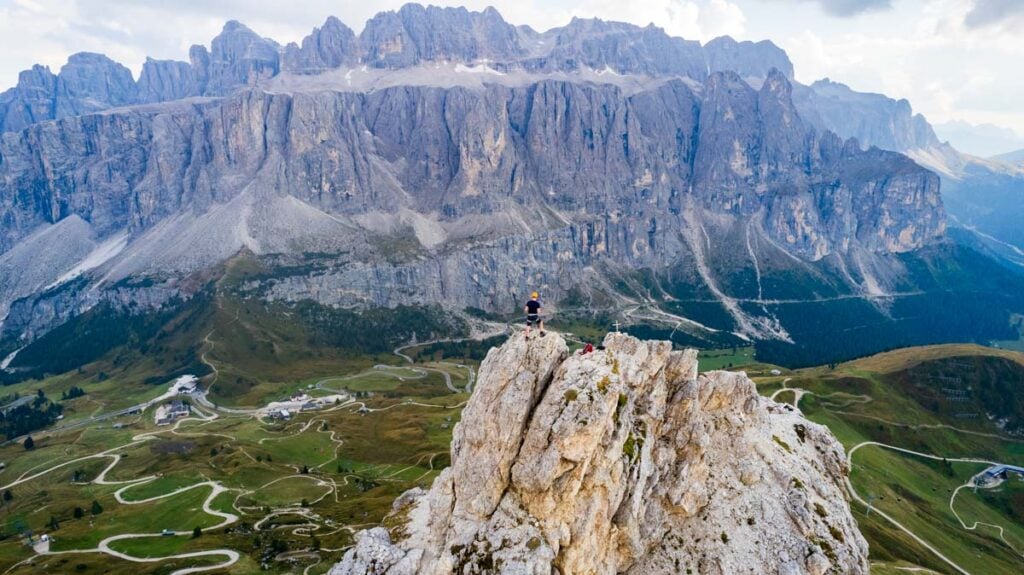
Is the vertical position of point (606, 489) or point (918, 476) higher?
point (606, 489)

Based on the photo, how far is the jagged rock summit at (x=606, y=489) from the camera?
53.6 m

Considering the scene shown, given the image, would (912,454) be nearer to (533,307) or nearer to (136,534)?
(533,307)

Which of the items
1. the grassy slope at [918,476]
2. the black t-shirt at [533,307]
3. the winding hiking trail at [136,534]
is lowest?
the grassy slope at [918,476]

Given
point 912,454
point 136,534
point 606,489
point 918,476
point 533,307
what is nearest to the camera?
point 606,489

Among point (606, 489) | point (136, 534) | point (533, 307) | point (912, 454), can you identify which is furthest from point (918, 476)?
point (136, 534)

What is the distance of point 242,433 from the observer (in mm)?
190125

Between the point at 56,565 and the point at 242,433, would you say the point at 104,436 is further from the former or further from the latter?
the point at 56,565

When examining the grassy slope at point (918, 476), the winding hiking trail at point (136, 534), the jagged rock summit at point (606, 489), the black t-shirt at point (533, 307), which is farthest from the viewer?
the grassy slope at point (918, 476)

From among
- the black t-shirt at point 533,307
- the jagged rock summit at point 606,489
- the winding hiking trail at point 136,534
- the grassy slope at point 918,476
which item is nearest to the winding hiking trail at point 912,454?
the grassy slope at point 918,476

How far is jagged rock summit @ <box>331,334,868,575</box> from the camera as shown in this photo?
176ft

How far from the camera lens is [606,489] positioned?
56000mm

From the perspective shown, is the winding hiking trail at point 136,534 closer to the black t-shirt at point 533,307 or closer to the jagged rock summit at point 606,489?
the jagged rock summit at point 606,489

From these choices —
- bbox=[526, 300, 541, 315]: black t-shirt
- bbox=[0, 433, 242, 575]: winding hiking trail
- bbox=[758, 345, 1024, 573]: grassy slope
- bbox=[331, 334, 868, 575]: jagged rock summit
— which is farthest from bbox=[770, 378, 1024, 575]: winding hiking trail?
bbox=[0, 433, 242, 575]: winding hiking trail

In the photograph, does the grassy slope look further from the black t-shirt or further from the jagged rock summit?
the black t-shirt
